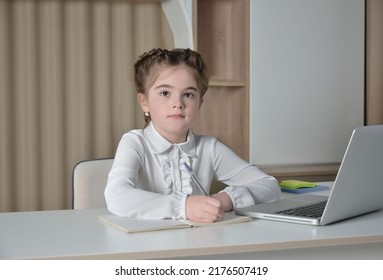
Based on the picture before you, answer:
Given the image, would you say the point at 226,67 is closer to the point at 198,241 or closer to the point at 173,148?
the point at 173,148

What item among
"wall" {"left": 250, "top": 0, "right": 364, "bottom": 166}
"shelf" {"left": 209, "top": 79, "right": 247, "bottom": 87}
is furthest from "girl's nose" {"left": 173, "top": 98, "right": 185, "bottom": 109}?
"wall" {"left": 250, "top": 0, "right": 364, "bottom": 166}

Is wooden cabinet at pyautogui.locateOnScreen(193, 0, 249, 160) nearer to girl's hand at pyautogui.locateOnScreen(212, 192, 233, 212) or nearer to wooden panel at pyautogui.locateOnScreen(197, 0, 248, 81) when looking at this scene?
wooden panel at pyautogui.locateOnScreen(197, 0, 248, 81)

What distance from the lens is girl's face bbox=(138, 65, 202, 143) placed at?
5.53 ft

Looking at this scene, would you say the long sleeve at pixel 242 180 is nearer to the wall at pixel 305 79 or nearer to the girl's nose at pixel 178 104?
the girl's nose at pixel 178 104

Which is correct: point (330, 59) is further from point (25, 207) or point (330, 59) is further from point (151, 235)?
point (151, 235)

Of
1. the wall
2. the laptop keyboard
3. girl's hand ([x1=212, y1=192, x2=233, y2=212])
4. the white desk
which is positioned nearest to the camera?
the white desk

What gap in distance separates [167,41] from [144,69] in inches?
41.5

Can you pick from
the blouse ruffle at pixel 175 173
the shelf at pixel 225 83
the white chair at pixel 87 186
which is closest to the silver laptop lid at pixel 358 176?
the blouse ruffle at pixel 175 173

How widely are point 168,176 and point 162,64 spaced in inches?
13.2

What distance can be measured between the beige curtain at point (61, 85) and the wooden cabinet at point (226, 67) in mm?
251

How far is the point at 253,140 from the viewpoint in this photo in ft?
10.5

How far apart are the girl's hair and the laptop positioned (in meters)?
0.48

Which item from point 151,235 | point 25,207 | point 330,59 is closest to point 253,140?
point 330,59

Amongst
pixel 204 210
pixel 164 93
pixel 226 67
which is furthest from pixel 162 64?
pixel 226 67
